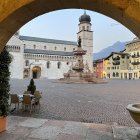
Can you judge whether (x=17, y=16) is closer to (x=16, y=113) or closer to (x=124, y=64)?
(x=16, y=113)

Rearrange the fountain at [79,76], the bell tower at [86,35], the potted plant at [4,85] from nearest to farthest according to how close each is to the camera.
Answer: the potted plant at [4,85], the fountain at [79,76], the bell tower at [86,35]

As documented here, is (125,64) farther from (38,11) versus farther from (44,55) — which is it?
(38,11)

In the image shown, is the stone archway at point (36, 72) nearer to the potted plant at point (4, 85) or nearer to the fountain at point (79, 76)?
the fountain at point (79, 76)

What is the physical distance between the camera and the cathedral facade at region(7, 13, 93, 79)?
81.8 metres

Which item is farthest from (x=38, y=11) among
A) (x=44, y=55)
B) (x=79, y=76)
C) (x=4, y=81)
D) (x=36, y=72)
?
(x=44, y=55)

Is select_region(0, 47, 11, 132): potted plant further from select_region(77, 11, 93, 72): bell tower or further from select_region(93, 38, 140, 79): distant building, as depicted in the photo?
select_region(93, 38, 140, 79): distant building

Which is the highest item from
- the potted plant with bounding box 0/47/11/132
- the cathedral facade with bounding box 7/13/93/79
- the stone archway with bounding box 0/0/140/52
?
the cathedral facade with bounding box 7/13/93/79

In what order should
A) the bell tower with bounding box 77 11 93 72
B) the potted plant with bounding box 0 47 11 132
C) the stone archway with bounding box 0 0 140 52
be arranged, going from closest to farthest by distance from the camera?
the stone archway with bounding box 0 0 140 52, the potted plant with bounding box 0 47 11 132, the bell tower with bounding box 77 11 93 72

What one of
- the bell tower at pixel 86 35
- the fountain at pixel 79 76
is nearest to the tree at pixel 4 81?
the fountain at pixel 79 76

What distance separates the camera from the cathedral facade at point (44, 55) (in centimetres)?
8175

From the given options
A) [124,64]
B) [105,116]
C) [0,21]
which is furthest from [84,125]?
[124,64]

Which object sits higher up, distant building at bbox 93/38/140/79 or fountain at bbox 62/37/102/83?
distant building at bbox 93/38/140/79

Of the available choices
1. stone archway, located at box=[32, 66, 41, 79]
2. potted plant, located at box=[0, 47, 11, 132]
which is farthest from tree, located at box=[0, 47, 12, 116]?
stone archway, located at box=[32, 66, 41, 79]

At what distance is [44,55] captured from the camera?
3457 inches
